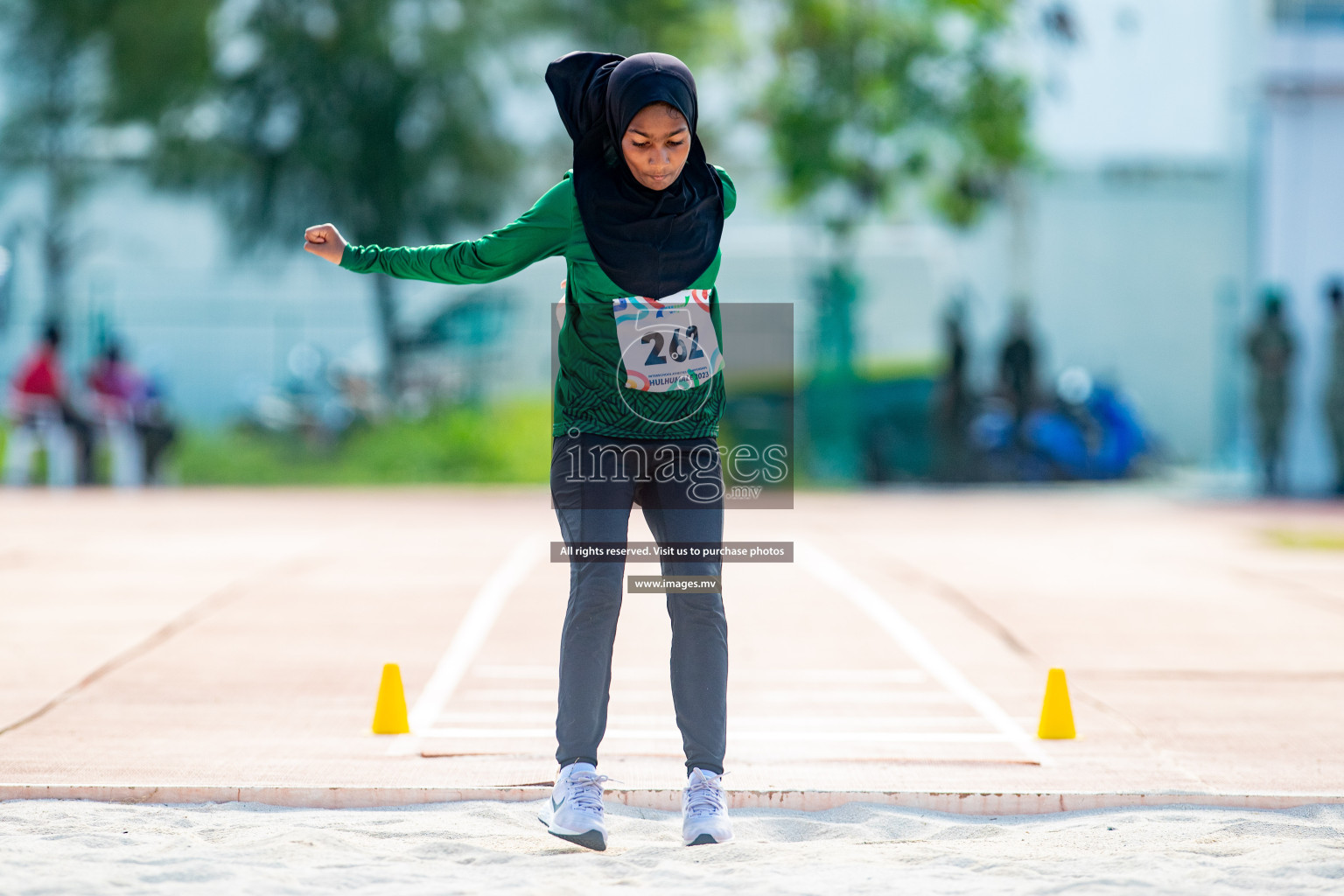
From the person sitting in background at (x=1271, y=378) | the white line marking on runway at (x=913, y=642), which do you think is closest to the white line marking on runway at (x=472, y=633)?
the white line marking on runway at (x=913, y=642)

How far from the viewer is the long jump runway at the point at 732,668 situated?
4.96m

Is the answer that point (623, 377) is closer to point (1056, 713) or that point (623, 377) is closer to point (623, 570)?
point (623, 570)

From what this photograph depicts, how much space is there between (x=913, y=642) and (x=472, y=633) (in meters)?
2.15

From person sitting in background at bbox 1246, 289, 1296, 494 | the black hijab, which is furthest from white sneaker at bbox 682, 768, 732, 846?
person sitting in background at bbox 1246, 289, 1296, 494

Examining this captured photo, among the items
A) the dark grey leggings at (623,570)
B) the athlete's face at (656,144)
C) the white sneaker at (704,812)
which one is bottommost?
the white sneaker at (704,812)

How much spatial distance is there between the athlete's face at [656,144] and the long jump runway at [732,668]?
1.82 meters

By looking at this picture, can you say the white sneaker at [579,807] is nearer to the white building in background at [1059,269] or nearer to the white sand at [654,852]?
the white sand at [654,852]

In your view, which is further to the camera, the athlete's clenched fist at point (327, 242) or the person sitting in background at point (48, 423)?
the person sitting in background at point (48, 423)

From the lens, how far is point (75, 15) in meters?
20.7

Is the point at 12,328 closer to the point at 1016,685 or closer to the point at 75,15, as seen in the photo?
the point at 75,15

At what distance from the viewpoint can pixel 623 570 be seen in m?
4.24

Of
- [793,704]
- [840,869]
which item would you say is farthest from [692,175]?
[793,704]

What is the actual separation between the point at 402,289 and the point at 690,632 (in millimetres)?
16765

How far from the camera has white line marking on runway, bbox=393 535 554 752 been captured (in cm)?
606
